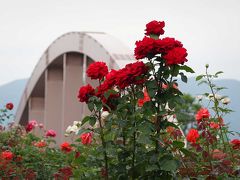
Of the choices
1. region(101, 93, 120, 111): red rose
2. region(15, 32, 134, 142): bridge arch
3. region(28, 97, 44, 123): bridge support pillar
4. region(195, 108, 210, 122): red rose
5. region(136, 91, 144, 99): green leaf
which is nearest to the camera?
region(136, 91, 144, 99): green leaf

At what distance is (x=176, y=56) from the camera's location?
168 inches

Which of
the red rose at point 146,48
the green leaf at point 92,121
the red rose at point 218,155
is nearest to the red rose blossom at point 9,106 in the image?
the red rose at point 218,155

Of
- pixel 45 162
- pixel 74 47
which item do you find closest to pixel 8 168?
pixel 45 162

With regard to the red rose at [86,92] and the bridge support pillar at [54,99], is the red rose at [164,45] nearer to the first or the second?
the red rose at [86,92]

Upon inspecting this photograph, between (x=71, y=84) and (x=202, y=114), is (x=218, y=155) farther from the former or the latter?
(x=71, y=84)

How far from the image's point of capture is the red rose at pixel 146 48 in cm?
433

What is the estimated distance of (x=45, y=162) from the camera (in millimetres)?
7070

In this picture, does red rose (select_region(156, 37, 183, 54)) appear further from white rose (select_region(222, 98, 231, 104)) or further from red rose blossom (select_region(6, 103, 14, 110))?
red rose blossom (select_region(6, 103, 14, 110))

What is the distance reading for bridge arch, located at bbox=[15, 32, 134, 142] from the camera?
17.5m

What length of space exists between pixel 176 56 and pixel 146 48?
0.65ft

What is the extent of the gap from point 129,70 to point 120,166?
713 mm

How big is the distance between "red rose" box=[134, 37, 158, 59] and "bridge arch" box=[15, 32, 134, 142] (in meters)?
11.5

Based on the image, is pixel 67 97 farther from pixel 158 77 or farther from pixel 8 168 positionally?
pixel 158 77

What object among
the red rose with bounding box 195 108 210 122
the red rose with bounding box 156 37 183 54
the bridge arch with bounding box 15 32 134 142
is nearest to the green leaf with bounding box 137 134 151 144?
the red rose with bounding box 156 37 183 54
